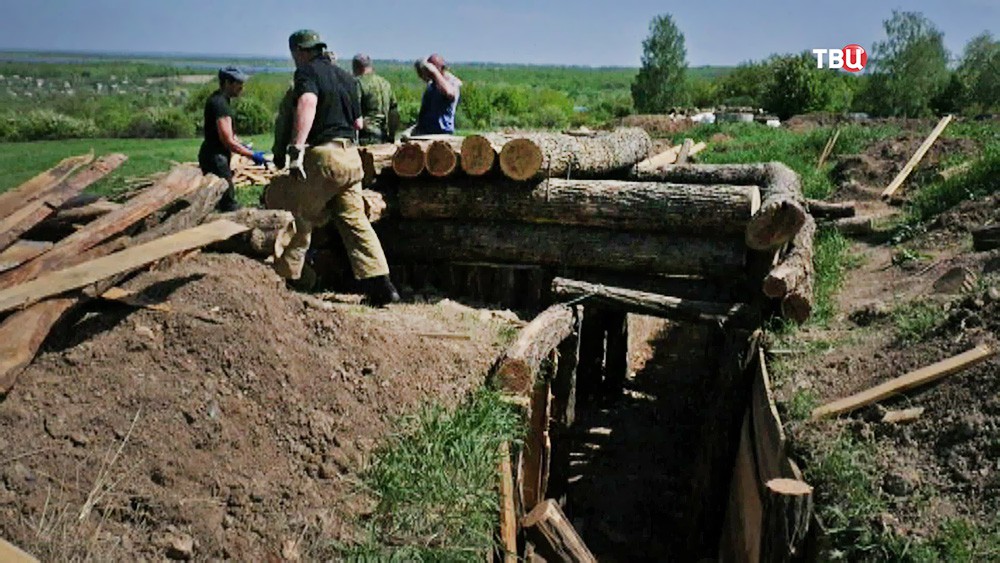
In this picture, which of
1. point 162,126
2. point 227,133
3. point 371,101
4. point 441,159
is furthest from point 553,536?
point 162,126

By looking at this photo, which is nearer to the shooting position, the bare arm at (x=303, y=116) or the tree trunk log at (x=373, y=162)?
the bare arm at (x=303, y=116)

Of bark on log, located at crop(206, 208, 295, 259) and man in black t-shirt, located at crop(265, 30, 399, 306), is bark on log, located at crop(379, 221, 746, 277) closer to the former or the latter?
man in black t-shirt, located at crop(265, 30, 399, 306)

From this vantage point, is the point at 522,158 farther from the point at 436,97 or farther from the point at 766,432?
the point at 766,432

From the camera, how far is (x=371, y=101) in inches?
418

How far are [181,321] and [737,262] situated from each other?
Result: 4.68 m

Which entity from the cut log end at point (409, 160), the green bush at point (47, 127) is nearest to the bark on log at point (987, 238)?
the cut log end at point (409, 160)

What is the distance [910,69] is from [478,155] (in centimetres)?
3323

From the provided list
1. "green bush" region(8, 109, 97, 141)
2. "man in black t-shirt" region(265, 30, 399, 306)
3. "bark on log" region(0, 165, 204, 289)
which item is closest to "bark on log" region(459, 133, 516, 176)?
"man in black t-shirt" region(265, 30, 399, 306)

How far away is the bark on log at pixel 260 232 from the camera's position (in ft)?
20.6

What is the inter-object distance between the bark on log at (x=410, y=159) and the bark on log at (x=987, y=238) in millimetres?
4832

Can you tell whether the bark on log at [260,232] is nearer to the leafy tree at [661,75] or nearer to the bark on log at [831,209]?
the bark on log at [831,209]

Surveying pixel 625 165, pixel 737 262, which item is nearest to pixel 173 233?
pixel 737 262

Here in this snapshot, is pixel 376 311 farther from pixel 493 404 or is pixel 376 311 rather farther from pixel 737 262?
pixel 737 262

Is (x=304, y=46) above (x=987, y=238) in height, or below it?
above
